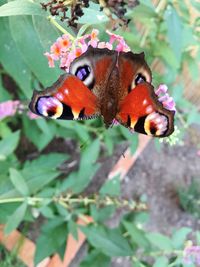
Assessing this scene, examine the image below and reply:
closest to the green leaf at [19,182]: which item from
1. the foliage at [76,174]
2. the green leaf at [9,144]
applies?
the foliage at [76,174]

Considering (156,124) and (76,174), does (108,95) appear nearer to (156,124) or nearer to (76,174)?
(156,124)

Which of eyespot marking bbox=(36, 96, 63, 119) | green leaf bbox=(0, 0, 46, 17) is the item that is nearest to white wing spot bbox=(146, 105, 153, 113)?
eyespot marking bbox=(36, 96, 63, 119)

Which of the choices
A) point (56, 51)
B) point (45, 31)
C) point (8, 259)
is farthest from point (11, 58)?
point (8, 259)

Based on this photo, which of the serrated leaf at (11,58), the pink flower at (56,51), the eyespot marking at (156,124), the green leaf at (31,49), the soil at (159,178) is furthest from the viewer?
the soil at (159,178)

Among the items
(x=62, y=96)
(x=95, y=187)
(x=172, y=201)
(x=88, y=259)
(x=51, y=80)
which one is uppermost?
(x=62, y=96)

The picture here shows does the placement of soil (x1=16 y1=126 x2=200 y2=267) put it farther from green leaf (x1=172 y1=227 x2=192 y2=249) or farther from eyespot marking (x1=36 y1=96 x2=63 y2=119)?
eyespot marking (x1=36 y1=96 x2=63 y2=119)

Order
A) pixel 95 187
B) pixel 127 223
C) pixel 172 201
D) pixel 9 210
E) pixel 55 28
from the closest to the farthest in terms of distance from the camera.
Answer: pixel 55 28 < pixel 9 210 < pixel 127 223 < pixel 95 187 < pixel 172 201

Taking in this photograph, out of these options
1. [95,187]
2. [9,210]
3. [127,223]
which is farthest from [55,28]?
[95,187]

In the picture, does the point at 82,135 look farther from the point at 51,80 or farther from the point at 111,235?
the point at 51,80

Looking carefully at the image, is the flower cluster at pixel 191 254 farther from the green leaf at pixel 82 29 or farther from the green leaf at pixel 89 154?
the green leaf at pixel 82 29
